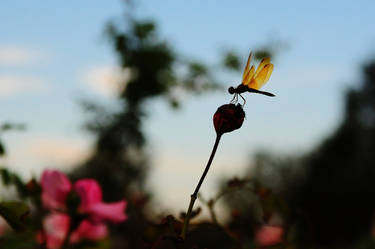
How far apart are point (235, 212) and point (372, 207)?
45.9ft

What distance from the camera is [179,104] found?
12.5 feet

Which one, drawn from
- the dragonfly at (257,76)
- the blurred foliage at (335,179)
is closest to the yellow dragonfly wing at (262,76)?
the dragonfly at (257,76)

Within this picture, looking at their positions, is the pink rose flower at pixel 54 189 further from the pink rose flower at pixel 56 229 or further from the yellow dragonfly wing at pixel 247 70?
the yellow dragonfly wing at pixel 247 70

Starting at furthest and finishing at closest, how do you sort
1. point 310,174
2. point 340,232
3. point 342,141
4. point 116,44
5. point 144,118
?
1. point 342,141
2. point 310,174
3. point 340,232
4. point 144,118
5. point 116,44

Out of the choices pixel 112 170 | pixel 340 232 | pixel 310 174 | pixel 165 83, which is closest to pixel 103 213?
pixel 165 83

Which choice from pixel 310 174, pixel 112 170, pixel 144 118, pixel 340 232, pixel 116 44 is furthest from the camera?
pixel 310 174

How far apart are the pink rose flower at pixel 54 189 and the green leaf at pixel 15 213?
266 millimetres

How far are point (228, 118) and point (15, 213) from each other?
0.83 feet

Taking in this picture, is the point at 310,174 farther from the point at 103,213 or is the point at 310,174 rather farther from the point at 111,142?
the point at 103,213

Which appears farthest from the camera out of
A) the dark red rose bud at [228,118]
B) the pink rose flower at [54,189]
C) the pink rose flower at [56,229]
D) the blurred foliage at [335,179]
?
the blurred foliage at [335,179]

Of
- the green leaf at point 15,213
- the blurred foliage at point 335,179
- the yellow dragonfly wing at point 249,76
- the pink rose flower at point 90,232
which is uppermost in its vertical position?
the blurred foliage at point 335,179

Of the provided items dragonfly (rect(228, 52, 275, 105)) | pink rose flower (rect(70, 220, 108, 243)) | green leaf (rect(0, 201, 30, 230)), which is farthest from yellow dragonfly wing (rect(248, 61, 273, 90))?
pink rose flower (rect(70, 220, 108, 243))

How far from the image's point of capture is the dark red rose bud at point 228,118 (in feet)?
1.47

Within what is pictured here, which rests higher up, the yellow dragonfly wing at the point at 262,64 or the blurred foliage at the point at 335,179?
the blurred foliage at the point at 335,179
